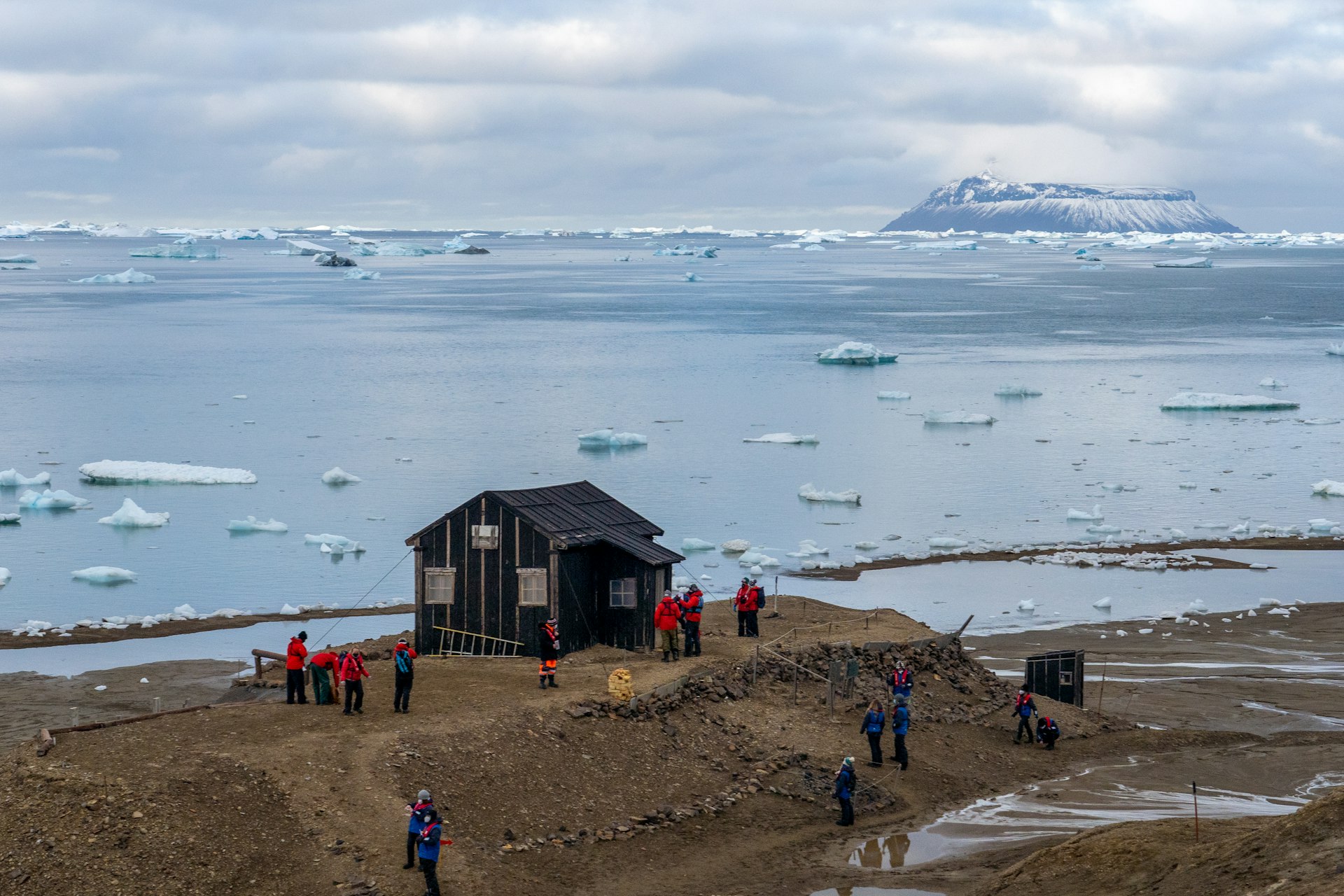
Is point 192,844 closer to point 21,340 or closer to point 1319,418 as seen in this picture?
point 1319,418

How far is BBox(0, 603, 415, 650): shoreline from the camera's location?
104 ft

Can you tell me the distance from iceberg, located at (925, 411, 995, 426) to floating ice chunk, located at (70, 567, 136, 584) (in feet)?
123

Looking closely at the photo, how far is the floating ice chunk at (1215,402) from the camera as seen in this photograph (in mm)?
68062

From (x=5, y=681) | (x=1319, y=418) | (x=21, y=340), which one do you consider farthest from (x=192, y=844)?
(x=21, y=340)

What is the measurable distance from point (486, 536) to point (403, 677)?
410 cm

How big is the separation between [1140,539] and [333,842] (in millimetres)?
32095

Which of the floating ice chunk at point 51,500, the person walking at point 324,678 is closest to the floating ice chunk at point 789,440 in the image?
the floating ice chunk at point 51,500

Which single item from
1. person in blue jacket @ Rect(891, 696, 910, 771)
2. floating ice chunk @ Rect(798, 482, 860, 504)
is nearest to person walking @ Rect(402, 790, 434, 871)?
person in blue jacket @ Rect(891, 696, 910, 771)

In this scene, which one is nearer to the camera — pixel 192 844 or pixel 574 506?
pixel 192 844

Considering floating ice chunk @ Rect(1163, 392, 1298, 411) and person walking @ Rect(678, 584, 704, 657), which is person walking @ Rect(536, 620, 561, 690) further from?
floating ice chunk @ Rect(1163, 392, 1298, 411)

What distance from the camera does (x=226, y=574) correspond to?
38.5m

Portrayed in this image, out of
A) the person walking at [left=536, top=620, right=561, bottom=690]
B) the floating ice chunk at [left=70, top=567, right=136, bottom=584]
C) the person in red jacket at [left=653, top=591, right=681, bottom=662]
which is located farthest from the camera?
the floating ice chunk at [left=70, top=567, right=136, bottom=584]

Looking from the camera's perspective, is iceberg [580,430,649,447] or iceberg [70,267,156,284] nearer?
iceberg [580,430,649,447]

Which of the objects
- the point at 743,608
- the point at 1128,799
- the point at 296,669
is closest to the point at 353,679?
the point at 296,669
